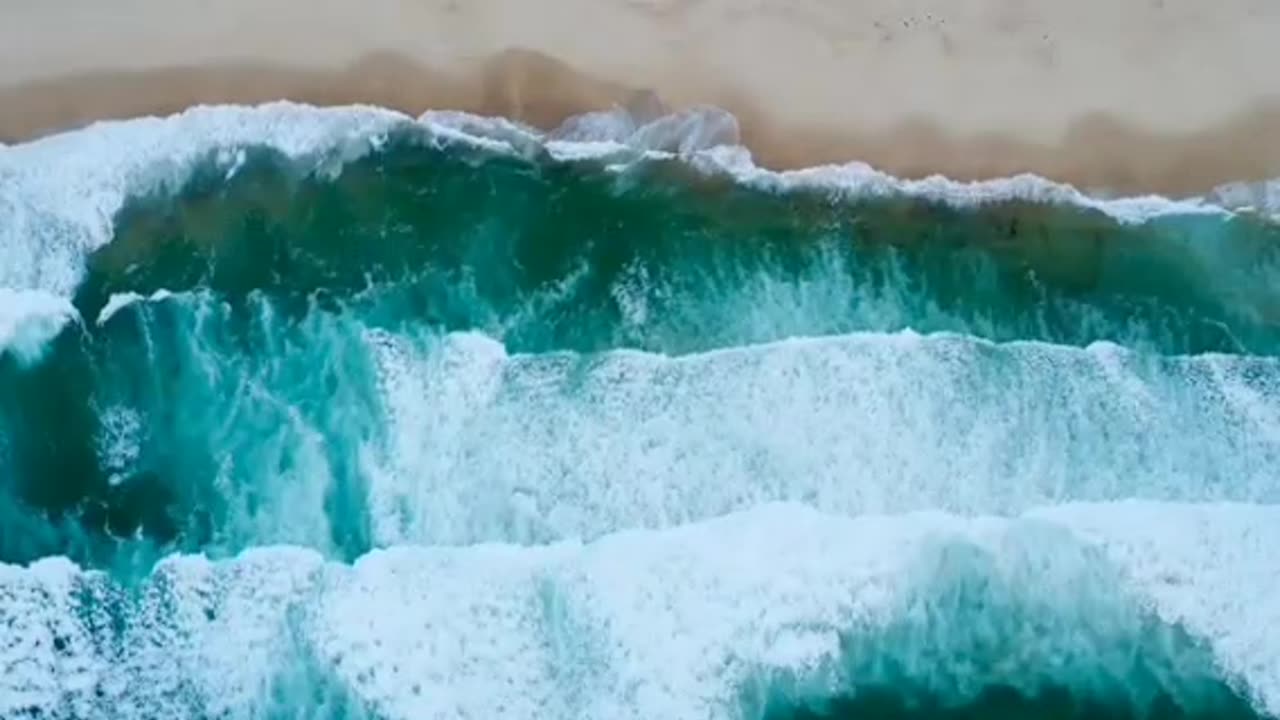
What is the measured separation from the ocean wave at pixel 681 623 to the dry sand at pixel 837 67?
268 cm

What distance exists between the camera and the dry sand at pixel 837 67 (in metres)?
12.3

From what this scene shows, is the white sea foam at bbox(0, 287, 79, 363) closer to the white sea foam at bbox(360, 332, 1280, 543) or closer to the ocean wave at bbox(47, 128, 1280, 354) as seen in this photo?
the ocean wave at bbox(47, 128, 1280, 354)

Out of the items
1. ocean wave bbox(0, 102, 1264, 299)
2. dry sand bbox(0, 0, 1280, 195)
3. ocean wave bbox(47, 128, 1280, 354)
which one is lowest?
ocean wave bbox(47, 128, 1280, 354)

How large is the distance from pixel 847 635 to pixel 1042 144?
12.4 feet

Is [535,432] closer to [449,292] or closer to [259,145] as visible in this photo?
[449,292]

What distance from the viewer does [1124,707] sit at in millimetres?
11367

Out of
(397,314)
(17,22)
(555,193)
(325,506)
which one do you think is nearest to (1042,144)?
(555,193)

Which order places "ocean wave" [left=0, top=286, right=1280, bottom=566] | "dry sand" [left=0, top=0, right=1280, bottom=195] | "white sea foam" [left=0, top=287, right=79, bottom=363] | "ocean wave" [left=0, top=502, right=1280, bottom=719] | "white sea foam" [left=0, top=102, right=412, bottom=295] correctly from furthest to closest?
"dry sand" [left=0, top=0, right=1280, bottom=195] → "white sea foam" [left=0, top=102, right=412, bottom=295] → "white sea foam" [left=0, top=287, right=79, bottom=363] → "ocean wave" [left=0, top=286, right=1280, bottom=566] → "ocean wave" [left=0, top=502, right=1280, bottom=719]

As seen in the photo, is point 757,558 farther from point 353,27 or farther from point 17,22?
point 17,22

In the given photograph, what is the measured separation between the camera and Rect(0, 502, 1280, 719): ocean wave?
36.9 ft

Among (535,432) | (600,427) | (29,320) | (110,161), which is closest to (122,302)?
(29,320)

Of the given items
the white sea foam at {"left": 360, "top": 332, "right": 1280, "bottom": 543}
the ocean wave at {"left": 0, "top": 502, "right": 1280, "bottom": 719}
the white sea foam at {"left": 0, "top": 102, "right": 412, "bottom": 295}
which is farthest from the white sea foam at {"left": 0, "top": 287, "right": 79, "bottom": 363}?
the white sea foam at {"left": 360, "top": 332, "right": 1280, "bottom": 543}

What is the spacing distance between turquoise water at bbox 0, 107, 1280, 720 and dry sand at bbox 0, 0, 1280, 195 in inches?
17.9

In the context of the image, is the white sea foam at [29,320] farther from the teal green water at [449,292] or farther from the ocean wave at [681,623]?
the ocean wave at [681,623]
